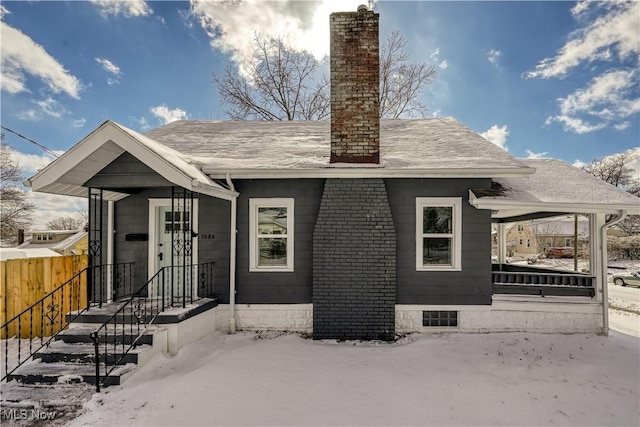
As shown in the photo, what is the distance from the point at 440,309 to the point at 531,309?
1.98 meters

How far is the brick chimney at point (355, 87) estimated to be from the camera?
6305 millimetres

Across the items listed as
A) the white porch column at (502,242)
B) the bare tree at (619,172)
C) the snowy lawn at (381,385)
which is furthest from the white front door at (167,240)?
the bare tree at (619,172)

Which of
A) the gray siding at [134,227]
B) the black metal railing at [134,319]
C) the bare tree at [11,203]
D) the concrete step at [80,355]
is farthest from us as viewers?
the bare tree at [11,203]

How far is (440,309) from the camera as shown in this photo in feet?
20.3

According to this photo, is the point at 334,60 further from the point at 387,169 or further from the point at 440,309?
the point at 440,309

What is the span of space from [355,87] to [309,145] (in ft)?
6.31

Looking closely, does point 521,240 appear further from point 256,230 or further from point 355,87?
point 256,230

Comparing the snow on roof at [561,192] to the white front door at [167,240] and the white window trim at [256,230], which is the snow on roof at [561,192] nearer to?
the white window trim at [256,230]

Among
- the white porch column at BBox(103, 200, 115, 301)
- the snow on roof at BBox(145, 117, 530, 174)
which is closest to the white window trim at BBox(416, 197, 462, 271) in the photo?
the snow on roof at BBox(145, 117, 530, 174)

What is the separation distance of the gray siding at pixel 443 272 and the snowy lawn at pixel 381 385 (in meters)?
0.89

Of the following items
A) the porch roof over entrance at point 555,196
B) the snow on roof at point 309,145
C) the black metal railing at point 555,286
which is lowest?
the black metal railing at point 555,286

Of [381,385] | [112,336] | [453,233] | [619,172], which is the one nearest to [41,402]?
[112,336]

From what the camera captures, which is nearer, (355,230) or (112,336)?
(112,336)

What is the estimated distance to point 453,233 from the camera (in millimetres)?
6250
